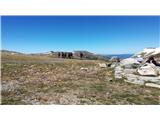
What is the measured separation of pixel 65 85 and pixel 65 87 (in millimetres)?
189

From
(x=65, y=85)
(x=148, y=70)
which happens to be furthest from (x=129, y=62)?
(x=65, y=85)

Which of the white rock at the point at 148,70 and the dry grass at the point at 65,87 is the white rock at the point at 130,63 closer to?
the white rock at the point at 148,70

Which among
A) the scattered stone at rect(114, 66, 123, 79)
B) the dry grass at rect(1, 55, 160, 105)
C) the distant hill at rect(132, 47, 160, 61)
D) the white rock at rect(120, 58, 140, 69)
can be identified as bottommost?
the dry grass at rect(1, 55, 160, 105)

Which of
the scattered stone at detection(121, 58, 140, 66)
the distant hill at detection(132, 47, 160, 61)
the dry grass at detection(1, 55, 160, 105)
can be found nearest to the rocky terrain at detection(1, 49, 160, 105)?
the dry grass at detection(1, 55, 160, 105)

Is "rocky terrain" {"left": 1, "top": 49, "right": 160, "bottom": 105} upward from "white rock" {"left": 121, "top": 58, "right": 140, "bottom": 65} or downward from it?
downward

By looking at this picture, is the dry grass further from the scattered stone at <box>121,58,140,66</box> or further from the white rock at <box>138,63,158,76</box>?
the white rock at <box>138,63,158,76</box>

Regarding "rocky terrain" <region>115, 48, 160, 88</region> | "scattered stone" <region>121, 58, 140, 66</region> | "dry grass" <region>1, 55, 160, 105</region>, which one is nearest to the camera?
"dry grass" <region>1, 55, 160, 105</region>

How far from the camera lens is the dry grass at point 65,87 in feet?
39.1

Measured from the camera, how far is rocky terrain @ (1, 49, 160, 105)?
11922 millimetres

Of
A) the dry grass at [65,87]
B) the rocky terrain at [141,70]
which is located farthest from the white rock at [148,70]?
the dry grass at [65,87]

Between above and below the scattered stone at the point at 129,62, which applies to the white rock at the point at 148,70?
below

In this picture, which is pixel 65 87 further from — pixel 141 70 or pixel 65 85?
pixel 141 70
